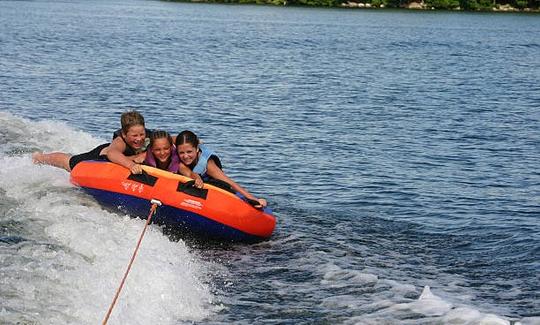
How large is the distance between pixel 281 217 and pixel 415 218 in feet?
5.99

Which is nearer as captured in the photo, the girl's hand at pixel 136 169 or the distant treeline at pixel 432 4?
the girl's hand at pixel 136 169

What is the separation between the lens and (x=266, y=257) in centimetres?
955

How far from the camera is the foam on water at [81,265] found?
702cm

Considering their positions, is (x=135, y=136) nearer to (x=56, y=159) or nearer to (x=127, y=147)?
(x=127, y=147)

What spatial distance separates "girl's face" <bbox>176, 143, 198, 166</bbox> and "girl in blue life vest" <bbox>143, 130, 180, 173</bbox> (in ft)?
0.49

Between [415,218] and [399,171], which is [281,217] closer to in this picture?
[415,218]

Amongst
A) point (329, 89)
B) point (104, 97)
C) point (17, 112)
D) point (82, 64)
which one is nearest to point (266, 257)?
point (17, 112)

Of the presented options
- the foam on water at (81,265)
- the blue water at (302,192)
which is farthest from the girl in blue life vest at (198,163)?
the foam on water at (81,265)

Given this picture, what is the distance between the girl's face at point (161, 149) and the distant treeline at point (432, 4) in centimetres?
9390

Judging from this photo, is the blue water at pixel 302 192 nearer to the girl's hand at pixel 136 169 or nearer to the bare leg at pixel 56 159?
the bare leg at pixel 56 159

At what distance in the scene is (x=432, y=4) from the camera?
3957 inches

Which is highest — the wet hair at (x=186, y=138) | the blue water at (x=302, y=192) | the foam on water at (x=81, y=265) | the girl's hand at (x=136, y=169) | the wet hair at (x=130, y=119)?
the wet hair at (x=130, y=119)

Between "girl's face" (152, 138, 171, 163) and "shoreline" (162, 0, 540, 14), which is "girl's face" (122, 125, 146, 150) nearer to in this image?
"girl's face" (152, 138, 171, 163)


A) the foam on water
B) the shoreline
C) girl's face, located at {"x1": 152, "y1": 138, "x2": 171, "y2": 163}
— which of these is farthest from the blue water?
the shoreline
